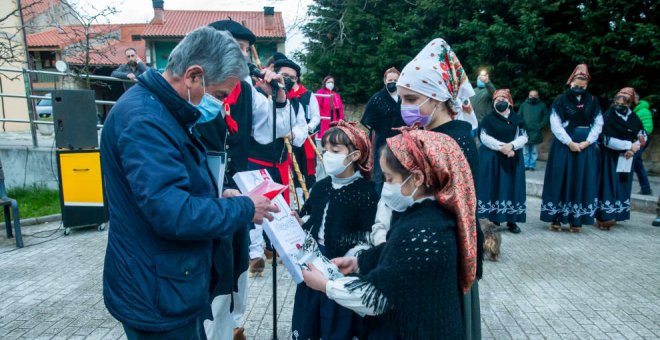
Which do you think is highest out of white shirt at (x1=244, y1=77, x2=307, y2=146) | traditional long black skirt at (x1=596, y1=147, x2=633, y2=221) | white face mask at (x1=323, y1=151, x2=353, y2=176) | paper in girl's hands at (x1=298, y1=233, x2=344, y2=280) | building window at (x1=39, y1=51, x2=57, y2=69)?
building window at (x1=39, y1=51, x2=57, y2=69)

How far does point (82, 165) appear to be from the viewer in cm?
656

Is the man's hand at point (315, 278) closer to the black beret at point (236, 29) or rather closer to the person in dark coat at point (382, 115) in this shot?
the black beret at point (236, 29)

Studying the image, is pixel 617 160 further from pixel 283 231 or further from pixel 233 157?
pixel 283 231

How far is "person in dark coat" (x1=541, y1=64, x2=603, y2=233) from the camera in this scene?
21.9ft

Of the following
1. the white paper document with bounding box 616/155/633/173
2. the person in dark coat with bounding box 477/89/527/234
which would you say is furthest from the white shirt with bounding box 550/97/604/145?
the white paper document with bounding box 616/155/633/173

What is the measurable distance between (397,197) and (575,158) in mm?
5873

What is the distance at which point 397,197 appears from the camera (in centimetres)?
199

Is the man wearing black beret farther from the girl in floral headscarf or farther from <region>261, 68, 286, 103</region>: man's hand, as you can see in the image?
the girl in floral headscarf

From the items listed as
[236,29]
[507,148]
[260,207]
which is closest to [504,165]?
[507,148]

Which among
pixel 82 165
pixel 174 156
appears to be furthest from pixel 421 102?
pixel 82 165

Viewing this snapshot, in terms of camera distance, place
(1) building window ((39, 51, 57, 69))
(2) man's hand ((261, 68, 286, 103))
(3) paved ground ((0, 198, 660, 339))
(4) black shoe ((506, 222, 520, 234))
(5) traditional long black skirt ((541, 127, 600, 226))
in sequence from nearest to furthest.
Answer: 1. (2) man's hand ((261, 68, 286, 103))
2. (3) paved ground ((0, 198, 660, 339))
3. (5) traditional long black skirt ((541, 127, 600, 226))
4. (4) black shoe ((506, 222, 520, 234))
5. (1) building window ((39, 51, 57, 69))

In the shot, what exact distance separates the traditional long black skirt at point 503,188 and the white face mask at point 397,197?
5.18 metres

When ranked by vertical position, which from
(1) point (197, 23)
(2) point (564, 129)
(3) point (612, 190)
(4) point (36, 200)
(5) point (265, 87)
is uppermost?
(1) point (197, 23)

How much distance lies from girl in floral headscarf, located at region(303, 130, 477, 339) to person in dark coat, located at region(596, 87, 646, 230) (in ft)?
20.3
